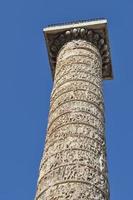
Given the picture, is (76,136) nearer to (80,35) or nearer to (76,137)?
(76,137)

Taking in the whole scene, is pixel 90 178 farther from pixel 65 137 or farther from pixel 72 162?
pixel 65 137

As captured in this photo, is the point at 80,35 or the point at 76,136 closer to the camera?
the point at 76,136

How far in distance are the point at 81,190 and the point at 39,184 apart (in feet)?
1.71

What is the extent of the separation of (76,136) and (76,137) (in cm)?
2

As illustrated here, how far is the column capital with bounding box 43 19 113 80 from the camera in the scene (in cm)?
650

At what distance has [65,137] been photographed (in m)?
4.46

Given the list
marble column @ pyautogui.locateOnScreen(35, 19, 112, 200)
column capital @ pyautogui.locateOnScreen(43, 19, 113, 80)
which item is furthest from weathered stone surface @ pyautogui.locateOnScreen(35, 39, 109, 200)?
column capital @ pyautogui.locateOnScreen(43, 19, 113, 80)

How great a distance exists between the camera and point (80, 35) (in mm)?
6488

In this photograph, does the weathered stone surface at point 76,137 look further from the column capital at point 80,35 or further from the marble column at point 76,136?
the column capital at point 80,35

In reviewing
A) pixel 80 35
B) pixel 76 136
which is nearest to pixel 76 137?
pixel 76 136

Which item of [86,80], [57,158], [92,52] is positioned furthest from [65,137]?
[92,52]

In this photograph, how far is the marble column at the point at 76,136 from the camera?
3.93 m

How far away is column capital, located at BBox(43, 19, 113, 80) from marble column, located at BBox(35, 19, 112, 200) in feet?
1.81

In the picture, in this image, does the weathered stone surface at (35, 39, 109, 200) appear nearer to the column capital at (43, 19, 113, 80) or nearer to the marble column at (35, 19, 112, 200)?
the marble column at (35, 19, 112, 200)
